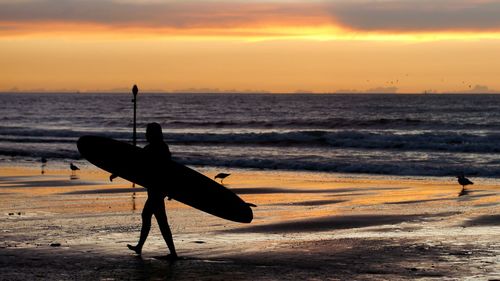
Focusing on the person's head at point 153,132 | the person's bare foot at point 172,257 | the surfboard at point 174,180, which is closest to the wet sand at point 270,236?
Result: the person's bare foot at point 172,257

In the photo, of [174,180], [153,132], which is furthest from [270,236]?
[153,132]

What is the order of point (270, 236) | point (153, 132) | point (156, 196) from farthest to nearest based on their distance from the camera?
point (270, 236), point (156, 196), point (153, 132)

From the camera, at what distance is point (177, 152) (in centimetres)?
4059

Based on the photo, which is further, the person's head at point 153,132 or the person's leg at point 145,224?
the person's leg at point 145,224

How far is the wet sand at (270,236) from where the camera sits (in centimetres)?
1071

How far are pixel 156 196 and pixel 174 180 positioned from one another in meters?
0.33

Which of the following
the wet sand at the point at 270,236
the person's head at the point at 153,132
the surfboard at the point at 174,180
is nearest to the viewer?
the wet sand at the point at 270,236

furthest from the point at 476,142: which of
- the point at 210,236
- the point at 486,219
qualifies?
the point at 210,236

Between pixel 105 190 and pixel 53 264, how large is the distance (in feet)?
35.3

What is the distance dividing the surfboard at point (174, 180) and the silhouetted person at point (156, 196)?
2.5 inches

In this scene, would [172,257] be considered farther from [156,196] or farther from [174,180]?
[174,180]

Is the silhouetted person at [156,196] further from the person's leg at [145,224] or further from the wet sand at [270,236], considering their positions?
the wet sand at [270,236]

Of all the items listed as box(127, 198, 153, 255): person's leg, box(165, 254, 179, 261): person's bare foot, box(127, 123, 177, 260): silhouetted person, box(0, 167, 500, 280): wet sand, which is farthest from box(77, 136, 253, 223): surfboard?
box(165, 254, 179, 261): person's bare foot

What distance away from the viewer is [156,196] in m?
11.7
